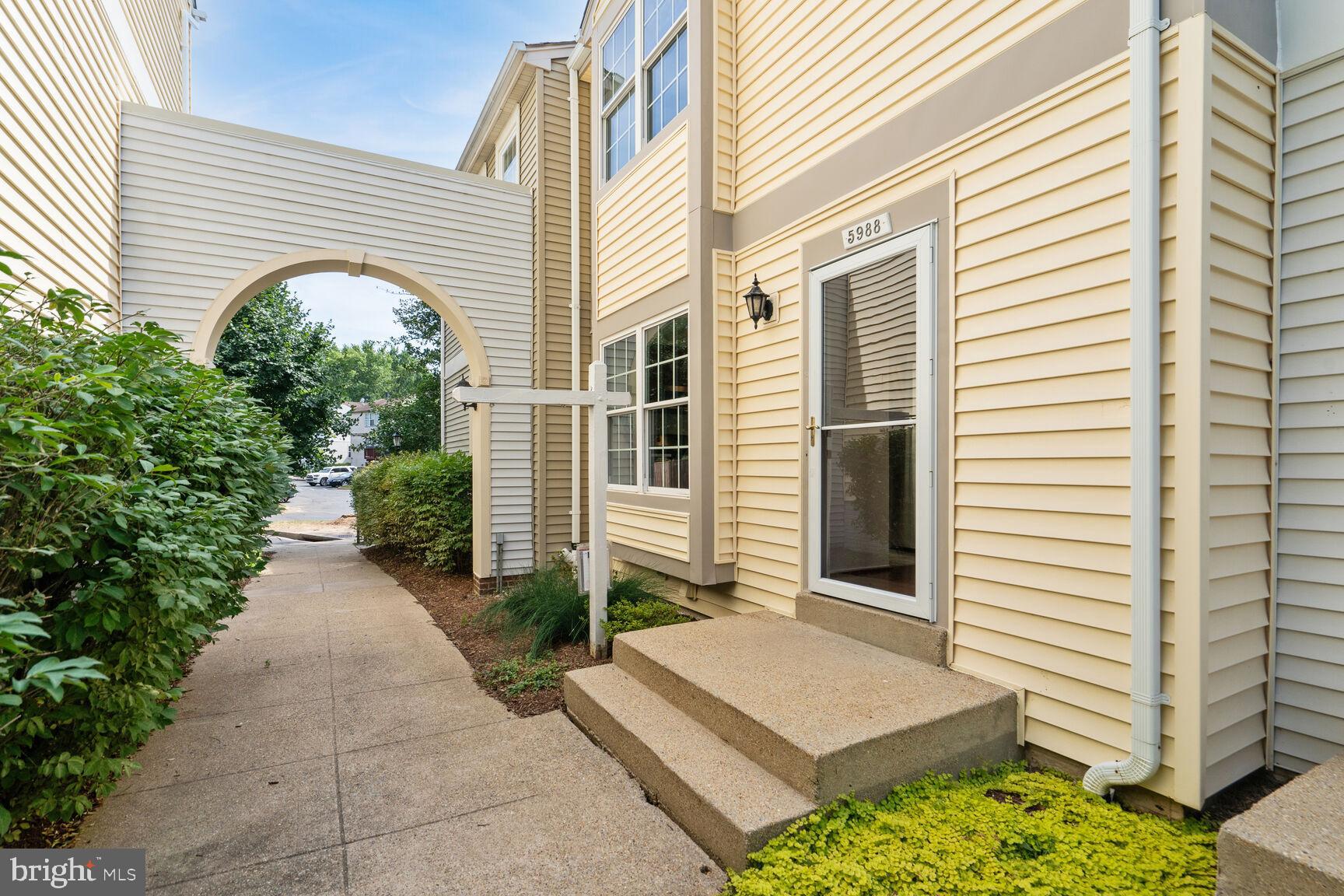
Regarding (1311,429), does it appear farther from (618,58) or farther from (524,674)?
(618,58)

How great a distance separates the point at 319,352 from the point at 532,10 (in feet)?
22.3

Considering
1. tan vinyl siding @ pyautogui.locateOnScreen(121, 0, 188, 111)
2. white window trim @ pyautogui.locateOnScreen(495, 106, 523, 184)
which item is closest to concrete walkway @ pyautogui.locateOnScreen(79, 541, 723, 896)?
tan vinyl siding @ pyautogui.locateOnScreen(121, 0, 188, 111)

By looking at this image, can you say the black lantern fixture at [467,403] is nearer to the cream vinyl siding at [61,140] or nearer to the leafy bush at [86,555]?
the leafy bush at [86,555]

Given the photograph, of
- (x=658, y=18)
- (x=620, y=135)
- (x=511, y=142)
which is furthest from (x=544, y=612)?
(x=511, y=142)

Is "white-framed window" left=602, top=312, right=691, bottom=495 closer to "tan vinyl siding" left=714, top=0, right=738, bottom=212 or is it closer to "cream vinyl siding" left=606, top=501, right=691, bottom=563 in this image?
"cream vinyl siding" left=606, top=501, right=691, bottom=563

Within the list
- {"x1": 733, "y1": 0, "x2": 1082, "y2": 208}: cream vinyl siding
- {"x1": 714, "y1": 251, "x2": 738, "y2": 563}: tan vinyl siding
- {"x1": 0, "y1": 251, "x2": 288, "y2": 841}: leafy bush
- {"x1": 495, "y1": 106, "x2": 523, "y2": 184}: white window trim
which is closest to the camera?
{"x1": 0, "y1": 251, "x2": 288, "y2": 841}: leafy bush

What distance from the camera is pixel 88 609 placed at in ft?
7.22

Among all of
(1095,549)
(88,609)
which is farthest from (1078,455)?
(88,609)

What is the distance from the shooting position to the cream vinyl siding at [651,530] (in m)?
5.02

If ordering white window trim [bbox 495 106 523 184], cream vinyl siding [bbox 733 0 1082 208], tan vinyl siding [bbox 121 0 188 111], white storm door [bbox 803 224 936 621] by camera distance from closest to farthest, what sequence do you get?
cream vinyl siding [bbox 733 0 1082 208] → white storm door [bbox 803 224 936 621] → tan vinyl siding [bbox 121 0 188 111] → white window trim [bbox 495 106 523 184]

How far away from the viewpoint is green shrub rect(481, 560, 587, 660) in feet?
16.0

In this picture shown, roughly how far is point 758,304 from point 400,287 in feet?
15.8

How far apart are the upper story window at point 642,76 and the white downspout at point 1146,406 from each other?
3.37 meters

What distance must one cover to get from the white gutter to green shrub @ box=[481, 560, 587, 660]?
2.14m
